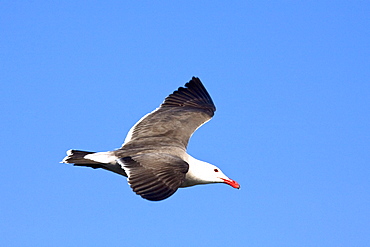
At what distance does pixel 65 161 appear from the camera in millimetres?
13258

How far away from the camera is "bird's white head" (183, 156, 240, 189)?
12789mm

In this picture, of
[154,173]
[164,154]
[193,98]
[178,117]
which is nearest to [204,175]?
[164,154]

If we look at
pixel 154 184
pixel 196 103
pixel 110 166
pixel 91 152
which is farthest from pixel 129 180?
pixel 196 103

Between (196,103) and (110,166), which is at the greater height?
(196,103)

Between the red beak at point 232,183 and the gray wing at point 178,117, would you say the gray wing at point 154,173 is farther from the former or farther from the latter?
the gray wing at point 178,117

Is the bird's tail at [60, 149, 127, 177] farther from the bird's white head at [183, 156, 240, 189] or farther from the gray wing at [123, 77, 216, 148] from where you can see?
the bird's white head at [183, 156, 240, 189]

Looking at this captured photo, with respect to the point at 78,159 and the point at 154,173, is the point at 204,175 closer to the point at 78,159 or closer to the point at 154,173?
the point at 154,173

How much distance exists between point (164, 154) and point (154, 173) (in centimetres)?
117

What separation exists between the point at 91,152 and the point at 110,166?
0.89 m

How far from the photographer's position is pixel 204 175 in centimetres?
1295

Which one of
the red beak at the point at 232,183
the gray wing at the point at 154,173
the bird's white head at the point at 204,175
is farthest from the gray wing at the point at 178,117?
the gray wing at the point at 154,173

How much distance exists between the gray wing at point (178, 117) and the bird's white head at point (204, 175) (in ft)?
2.70

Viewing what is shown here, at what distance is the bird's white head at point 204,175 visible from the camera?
1279 centimetres

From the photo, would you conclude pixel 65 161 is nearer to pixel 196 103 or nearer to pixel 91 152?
pixel 91 152
